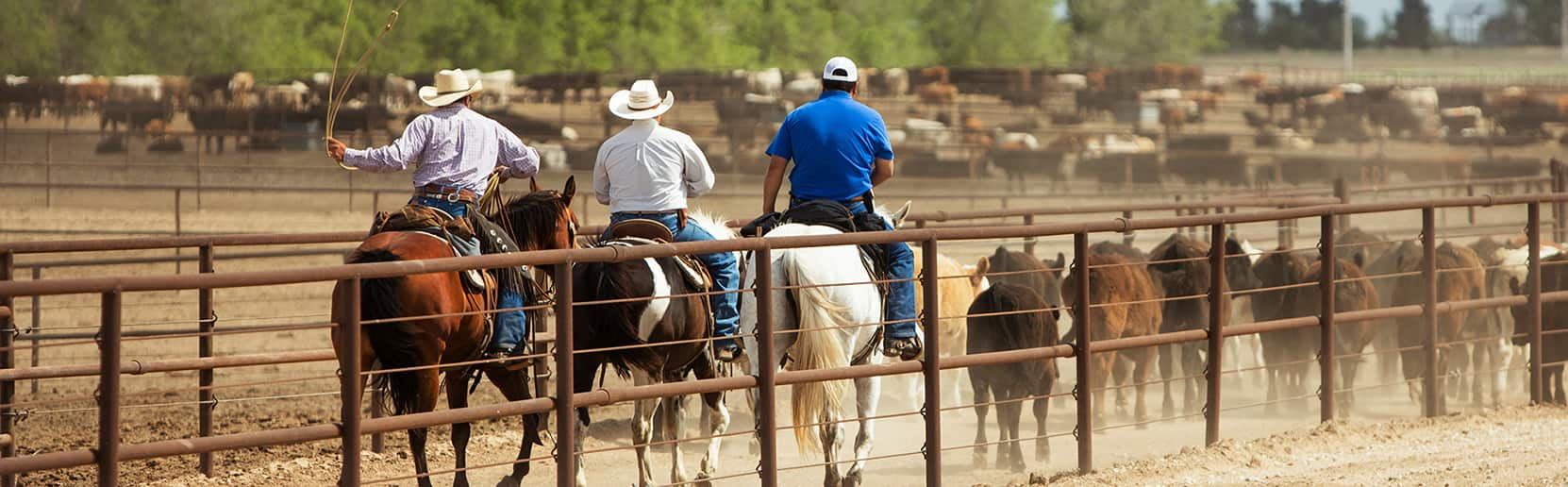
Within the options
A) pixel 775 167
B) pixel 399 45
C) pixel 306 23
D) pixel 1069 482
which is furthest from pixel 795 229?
pixel 306 23

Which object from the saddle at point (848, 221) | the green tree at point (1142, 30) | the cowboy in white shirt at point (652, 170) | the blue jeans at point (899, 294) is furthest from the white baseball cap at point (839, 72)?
the green tree at point (1142, 30)

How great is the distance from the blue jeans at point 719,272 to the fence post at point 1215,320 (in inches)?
98.4

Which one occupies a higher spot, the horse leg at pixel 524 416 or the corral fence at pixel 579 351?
the corral fence at pixel 579 351

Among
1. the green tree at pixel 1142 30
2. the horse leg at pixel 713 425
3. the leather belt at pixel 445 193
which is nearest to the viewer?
the leather belt at pixel 445 193

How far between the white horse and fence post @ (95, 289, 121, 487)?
312 centimetres

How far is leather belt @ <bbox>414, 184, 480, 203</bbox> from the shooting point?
8.03 m

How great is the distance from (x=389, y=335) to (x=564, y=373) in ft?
4.01

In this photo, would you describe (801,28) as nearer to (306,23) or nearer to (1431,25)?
(306,23)

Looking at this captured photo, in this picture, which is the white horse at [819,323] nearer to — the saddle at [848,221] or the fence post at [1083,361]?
the saddle at [848,221]

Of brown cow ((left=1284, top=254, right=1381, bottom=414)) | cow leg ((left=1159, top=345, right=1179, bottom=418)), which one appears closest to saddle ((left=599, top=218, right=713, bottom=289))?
cow leg ((left=1159, top=345, right=1179, bottom=418))

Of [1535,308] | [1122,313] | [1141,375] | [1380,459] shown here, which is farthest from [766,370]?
[1535,308]

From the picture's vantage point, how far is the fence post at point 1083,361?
809 centimetres

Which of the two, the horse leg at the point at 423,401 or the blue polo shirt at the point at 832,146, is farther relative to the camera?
the blue polo shirt at the point at 832,146

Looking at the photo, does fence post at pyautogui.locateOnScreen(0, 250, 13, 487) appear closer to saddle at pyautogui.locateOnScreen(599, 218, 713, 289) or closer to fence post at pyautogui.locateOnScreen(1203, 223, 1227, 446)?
saddle at pyautogui.locateOnScreen(599, 218, 713, 289)
